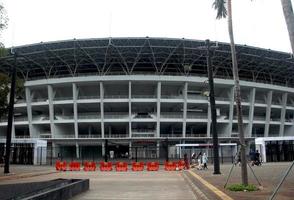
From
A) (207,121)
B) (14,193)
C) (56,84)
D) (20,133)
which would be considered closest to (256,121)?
(207,121)

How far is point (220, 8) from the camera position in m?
21.6

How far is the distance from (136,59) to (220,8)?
5854cm

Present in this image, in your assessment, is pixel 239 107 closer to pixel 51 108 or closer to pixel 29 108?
pixel 51 108

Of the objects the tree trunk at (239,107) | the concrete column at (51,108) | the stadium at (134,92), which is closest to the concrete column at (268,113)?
the stadium at (134,92)

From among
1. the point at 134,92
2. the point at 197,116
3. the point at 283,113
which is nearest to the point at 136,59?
the point at 134,92

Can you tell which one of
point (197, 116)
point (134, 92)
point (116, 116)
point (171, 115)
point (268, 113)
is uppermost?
point (134, 92)

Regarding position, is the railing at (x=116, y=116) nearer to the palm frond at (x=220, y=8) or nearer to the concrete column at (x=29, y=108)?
the concrete column at (x=29, y=108)

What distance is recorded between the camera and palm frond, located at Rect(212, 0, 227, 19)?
2155 cm

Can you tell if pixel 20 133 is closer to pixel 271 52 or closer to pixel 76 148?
pixel 76 148

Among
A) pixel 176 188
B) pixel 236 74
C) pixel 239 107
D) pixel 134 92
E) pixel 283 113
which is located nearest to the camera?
pixel 239 107

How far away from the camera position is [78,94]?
85750 millimetres

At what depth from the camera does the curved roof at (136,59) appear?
76500mm

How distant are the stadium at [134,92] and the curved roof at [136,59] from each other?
0.18 metres

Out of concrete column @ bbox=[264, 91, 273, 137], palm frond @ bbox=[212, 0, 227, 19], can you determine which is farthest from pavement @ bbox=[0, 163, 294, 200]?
concrete column @ bbox=[264, 91, 273, 137]
